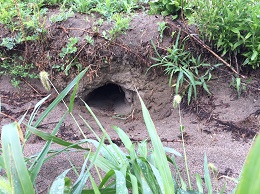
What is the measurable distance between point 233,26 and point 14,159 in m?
2.26

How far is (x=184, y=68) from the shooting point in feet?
9.21

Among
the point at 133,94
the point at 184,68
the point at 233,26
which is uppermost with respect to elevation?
the point at 233,26

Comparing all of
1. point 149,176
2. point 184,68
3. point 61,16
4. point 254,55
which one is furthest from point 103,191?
point 61,16

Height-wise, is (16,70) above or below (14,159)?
below

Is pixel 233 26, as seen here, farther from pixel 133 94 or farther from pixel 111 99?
pixel 111 99

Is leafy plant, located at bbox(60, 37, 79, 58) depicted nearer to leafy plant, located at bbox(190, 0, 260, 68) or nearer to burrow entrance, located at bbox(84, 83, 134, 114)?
burrow entrance, located at bbox(84, 83, 134, 114)

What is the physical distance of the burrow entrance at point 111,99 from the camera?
10.9 ft

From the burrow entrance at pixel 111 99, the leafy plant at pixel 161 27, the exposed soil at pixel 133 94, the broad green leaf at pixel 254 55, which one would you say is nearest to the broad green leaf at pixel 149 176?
the exposed soil at pixel 133 94

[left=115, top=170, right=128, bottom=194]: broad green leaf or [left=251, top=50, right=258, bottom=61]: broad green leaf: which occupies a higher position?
[left=115, top=170, right=128, bottom=194]: broad green leaf

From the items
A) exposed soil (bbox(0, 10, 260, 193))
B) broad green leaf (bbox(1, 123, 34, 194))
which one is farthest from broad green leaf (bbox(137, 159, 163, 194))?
exposed soil (bbox(0, 10, 260, 193))

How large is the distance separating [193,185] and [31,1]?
244 centimetres

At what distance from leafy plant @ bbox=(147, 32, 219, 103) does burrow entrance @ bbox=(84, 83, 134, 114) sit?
55 centimetres

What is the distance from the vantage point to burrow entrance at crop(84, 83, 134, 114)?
3.33 meters

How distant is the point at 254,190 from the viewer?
1.31 feet
